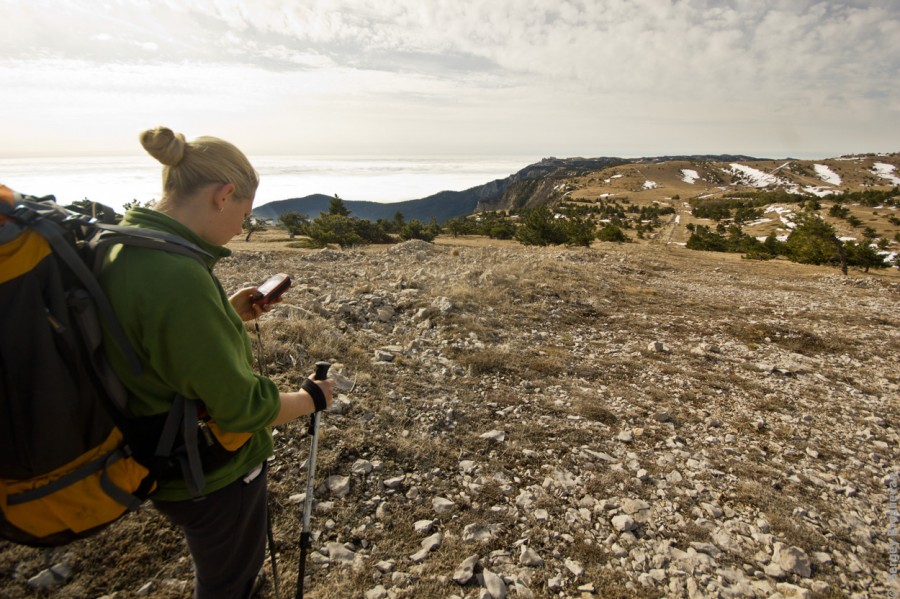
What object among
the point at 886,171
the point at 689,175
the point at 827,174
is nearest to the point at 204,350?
the point at 689,175

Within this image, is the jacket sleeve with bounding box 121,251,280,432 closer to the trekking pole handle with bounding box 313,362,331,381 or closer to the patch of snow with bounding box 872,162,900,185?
the trekking pole handle with bounding box 313,362,331,381

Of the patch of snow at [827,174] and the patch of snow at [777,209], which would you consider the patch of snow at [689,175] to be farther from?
the patch of snow at [777,209]

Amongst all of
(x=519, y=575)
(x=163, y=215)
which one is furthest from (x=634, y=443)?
(x=163, y=215)

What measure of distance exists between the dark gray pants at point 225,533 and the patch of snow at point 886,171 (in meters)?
168

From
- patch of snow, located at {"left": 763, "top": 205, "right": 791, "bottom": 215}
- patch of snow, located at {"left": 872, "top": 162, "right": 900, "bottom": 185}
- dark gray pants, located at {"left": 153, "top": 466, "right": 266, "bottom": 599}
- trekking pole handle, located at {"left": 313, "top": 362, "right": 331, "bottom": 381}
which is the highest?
patch of snow, located at {"left": 872, "top": 162, "right": 900, "bottom": 185}

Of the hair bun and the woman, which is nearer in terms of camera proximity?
the woman

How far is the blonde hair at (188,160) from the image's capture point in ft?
6.65

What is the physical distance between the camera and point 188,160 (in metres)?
2.10

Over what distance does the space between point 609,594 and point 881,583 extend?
8.37ft

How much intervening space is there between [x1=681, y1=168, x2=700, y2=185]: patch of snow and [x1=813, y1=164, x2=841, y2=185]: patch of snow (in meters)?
32.9

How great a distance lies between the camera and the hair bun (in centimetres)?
201

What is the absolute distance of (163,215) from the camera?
202 centimetres

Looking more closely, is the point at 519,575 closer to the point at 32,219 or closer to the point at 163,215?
the point at 163,215

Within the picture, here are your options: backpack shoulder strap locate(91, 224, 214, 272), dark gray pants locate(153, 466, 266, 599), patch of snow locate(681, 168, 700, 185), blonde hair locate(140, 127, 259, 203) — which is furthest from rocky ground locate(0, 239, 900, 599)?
patch of snow locate(681, 168, 700, 185)
